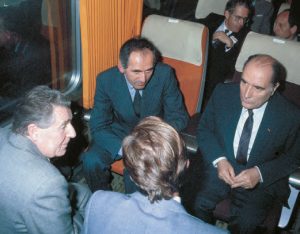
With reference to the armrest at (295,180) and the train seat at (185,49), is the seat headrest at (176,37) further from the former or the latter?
the armrest at (295,180)

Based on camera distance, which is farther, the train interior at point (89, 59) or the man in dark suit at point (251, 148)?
the train interior at point (89, 59)

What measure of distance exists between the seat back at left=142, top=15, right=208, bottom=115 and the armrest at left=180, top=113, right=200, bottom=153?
25 centimetres

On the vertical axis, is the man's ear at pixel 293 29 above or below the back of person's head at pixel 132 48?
above

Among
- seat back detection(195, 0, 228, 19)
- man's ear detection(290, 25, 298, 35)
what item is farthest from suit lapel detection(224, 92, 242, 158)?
seat back detection(195, 0, 228, 19)

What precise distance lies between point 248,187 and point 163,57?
1418 millimetres

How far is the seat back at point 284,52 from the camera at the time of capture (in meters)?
2.62

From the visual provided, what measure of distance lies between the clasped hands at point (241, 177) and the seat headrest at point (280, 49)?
91cm

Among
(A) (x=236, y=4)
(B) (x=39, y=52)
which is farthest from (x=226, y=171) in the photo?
(B) (x=39, y=52)

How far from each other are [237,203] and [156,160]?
1.24m

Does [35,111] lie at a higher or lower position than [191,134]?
higher

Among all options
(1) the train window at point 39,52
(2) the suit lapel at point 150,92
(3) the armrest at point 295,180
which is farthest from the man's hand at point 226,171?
(1) the train window at point 39,52

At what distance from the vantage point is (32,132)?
1775 mm

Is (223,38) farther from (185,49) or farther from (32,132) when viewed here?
(32,132)

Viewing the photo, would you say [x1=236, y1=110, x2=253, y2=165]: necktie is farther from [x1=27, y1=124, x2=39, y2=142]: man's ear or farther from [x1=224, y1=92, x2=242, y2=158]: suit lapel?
[x1=27, y1=124, x2=39, y2=142]: man's ear
